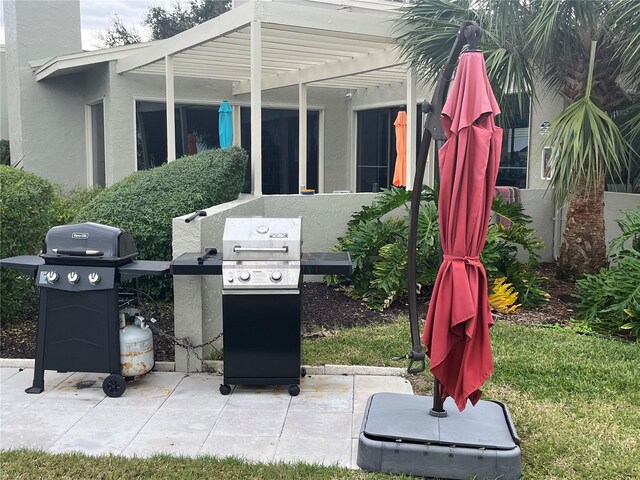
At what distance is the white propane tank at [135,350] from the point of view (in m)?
4.61

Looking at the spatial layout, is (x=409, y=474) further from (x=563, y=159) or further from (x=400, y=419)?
(x=563, y=159)

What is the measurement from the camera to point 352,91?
575 inches

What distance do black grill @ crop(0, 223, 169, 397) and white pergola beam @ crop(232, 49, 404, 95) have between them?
18.1 feet

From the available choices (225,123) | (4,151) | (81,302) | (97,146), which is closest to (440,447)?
(81,302)

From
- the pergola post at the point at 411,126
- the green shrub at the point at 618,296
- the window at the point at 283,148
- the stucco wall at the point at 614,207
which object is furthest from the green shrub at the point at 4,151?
the green shrub at the point at 618,296

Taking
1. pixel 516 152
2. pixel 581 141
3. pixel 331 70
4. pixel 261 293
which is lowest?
pixel 261 293

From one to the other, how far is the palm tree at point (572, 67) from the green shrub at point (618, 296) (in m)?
0.80

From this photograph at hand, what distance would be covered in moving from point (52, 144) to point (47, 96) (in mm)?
1005

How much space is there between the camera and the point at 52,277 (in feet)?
14.8

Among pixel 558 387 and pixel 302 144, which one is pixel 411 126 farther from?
pixel 558 387

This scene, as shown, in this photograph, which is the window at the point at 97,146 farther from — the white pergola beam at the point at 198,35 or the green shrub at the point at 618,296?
the green shrub at the point at 618,296

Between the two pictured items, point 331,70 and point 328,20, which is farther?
point 331,70

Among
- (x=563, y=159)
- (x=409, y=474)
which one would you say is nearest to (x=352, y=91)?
(x=563, y=159)

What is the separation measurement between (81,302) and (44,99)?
9932 mm
